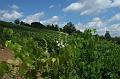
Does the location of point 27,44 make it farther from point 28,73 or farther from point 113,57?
point 113,57

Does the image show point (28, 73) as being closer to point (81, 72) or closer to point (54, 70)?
point (54, 70)

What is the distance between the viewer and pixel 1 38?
28.5 meters

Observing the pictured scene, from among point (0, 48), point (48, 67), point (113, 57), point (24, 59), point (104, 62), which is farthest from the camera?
point (0, 48)

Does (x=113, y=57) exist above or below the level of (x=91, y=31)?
below

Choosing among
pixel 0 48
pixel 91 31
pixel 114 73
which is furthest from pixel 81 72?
pixel 0 48

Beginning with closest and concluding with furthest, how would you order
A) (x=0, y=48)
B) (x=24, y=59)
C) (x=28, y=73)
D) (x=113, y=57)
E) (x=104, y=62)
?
(x=24, y=59) → (x=28, y=73) → (x=104, y=62) → (x=113, y=57) → (x=0, y=48)

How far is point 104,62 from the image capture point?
6.84 m

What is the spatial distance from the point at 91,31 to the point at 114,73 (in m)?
2.19

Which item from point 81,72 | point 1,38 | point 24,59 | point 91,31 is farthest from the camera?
point 1,38

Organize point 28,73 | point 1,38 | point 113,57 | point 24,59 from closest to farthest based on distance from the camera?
point 24,59, point 28,73, point 113,57, point 1,38

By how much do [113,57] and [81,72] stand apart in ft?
5.86

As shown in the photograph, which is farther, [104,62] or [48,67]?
[104,62]

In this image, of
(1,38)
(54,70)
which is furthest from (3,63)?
(1,38)

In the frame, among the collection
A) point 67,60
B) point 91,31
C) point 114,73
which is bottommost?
point 114,73
